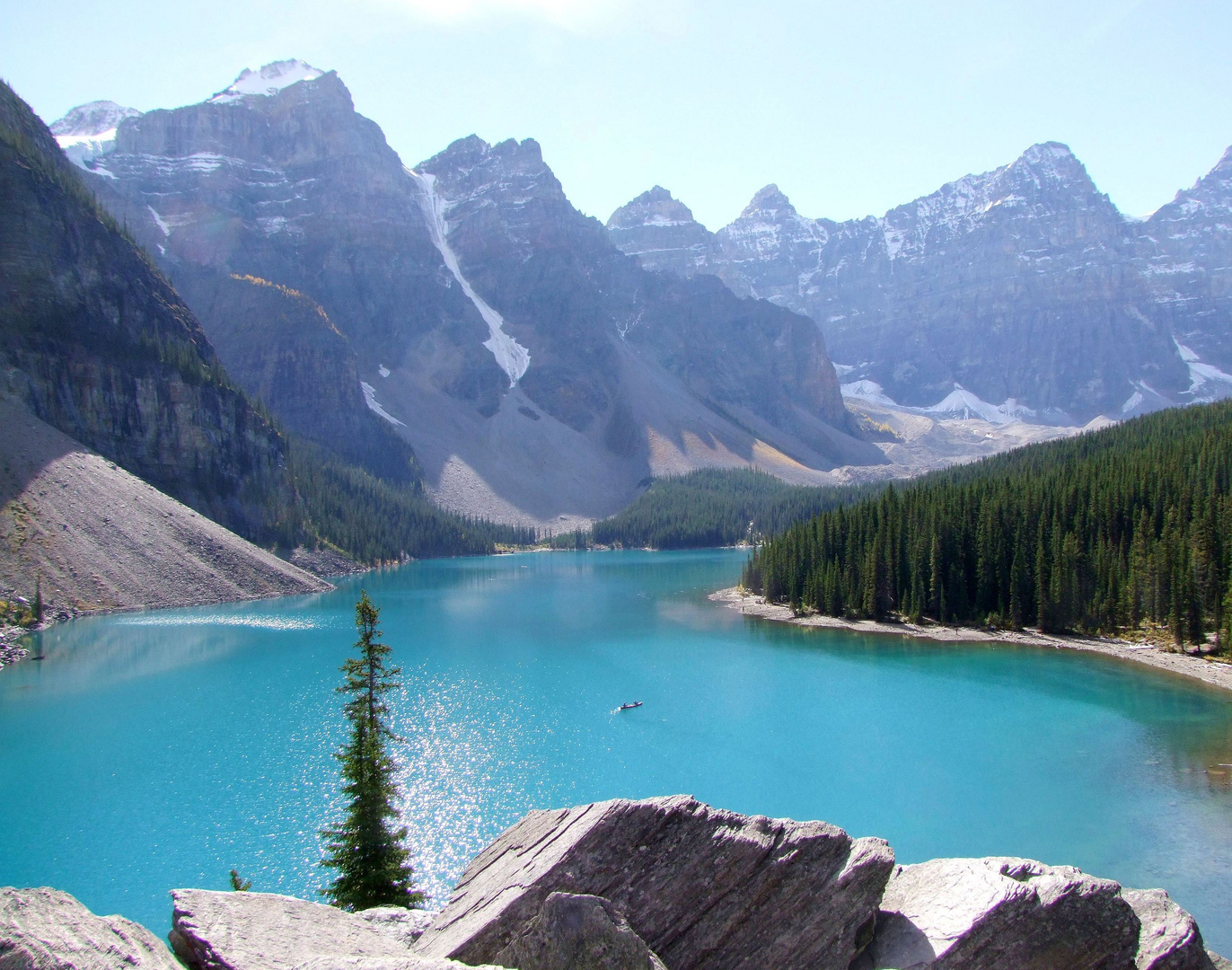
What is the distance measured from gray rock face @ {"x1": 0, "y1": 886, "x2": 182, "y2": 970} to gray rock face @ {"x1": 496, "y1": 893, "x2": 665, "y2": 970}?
3185 mm

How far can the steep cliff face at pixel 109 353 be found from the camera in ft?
312

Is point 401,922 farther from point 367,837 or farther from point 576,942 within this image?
point 367,837

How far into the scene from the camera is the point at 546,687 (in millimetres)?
47094

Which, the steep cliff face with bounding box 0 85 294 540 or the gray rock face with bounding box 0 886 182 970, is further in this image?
the steep cliff face with bounding box 0 85 294 540

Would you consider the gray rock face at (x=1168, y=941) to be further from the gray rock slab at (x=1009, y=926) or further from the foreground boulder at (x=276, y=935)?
the foreground boulder at (x=276, y=935)

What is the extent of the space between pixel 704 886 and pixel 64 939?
6180 mm

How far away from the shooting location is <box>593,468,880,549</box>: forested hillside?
16400 centimetres

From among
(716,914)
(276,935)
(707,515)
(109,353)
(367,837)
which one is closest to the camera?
(276,935)

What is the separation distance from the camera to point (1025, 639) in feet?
186

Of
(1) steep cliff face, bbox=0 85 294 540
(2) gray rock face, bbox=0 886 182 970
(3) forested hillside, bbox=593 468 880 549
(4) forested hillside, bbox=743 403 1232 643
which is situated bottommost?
(3) forested hillside, bbox=593 468 880 549

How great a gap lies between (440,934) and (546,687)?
38.6 meters

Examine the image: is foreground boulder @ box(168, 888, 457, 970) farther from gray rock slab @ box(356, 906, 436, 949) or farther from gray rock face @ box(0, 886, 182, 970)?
gray rock face @ box(0, 886, 182, 970)

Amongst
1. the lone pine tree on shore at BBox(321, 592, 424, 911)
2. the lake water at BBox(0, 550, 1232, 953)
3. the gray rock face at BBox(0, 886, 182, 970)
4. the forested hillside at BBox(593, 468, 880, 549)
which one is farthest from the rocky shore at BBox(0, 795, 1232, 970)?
the forested hillside at BBox(593, 468, 880, 549)

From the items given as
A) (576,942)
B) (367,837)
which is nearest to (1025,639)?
(367,837)
